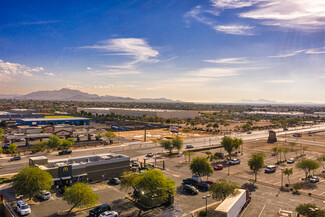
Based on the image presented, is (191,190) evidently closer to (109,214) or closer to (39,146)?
(109,214)

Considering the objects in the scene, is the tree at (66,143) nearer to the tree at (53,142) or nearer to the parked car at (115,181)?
the tree at (53,142)

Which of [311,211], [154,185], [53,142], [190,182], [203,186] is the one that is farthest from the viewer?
[53,142]

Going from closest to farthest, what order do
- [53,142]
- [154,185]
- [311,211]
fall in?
[311,211] → [154,185] → [53,142]

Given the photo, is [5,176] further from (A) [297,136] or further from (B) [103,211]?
(A) [297,136]

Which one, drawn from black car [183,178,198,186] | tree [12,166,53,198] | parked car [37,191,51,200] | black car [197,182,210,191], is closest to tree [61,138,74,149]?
parked car [37,191,51,200]

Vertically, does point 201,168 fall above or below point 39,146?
above

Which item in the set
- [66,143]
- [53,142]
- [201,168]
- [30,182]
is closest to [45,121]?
[66,143]

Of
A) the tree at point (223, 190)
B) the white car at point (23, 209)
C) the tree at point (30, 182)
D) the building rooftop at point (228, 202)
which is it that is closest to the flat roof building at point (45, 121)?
the tree at point (30, 182)
